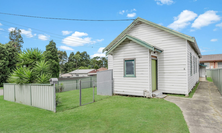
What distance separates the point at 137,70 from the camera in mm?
8523

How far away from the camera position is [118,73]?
923 centimetres

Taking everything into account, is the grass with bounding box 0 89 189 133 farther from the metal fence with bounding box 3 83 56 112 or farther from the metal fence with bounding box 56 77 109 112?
the metal fence with bounding box 56 77 109 112

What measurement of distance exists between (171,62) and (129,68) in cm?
317

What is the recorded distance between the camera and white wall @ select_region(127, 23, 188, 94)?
29.3 ft

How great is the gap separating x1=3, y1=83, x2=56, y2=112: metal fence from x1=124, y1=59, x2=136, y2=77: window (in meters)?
4.97

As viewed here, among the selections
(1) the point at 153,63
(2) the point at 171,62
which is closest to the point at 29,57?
(1) the point at 153,63

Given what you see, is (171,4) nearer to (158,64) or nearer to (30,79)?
(158,64)

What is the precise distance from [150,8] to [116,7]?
4.71 meters

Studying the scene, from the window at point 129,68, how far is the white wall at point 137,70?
21cm

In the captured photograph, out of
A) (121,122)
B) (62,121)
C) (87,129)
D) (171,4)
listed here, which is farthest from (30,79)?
(171,4)

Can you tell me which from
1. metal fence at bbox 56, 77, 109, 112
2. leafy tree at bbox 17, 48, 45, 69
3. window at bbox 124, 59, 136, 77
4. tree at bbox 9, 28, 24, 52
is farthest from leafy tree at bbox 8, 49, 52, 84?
tree at bbox 9, 28, 24, 52

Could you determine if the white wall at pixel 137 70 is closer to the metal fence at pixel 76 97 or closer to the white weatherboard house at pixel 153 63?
the white weatherboard house at pixel 153 63

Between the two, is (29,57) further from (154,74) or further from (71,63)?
(71,63)

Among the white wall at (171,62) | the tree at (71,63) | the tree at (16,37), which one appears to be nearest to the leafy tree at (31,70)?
the white wall at (171,62)
